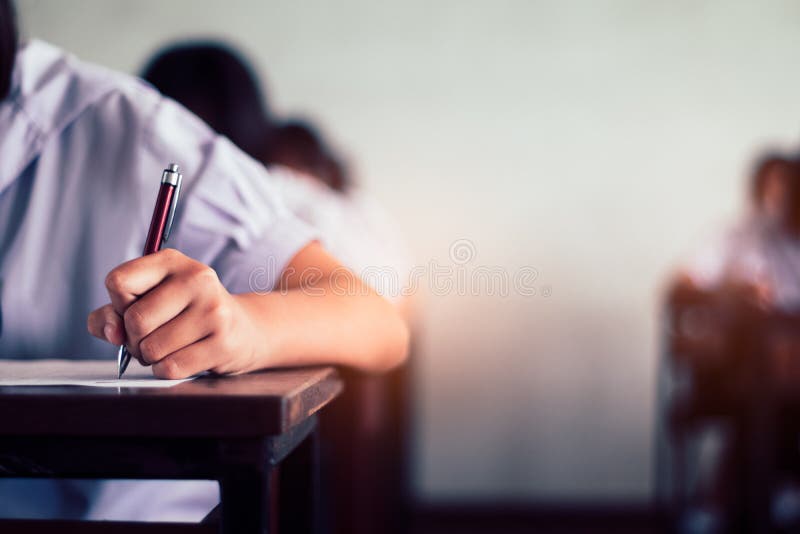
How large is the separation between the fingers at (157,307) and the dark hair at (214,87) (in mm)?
949

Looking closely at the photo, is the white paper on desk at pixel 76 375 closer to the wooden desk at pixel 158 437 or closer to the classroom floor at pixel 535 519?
the wooden desk at pixel 158 437

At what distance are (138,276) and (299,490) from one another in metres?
0.20

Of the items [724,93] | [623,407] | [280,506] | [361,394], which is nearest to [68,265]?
[280,506]

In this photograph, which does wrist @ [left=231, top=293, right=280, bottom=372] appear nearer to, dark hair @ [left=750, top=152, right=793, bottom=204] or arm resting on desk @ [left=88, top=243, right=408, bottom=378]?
arm resting on desk @ [left=88, top=243, right=408, bottom=378]

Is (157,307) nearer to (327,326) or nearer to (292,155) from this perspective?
(327,326)

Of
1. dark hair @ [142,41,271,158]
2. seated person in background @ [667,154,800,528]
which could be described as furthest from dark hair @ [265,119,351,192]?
seated person in background @ [667,154,800,528]

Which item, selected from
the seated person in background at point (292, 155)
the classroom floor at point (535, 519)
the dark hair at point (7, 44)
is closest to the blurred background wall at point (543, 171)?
the classroom floor at point (535, 519)

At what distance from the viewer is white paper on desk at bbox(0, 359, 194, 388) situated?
0.36 meters

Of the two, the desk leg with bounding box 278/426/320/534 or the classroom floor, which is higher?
the desk leg with bounding box 278/426/320/534

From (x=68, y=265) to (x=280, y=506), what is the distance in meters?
0.26

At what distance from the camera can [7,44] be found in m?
0.58

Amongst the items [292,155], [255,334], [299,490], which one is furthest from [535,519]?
[255,334]

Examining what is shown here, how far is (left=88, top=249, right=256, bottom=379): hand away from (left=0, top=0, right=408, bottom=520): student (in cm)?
10

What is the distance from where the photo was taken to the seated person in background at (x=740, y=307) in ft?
5.69
